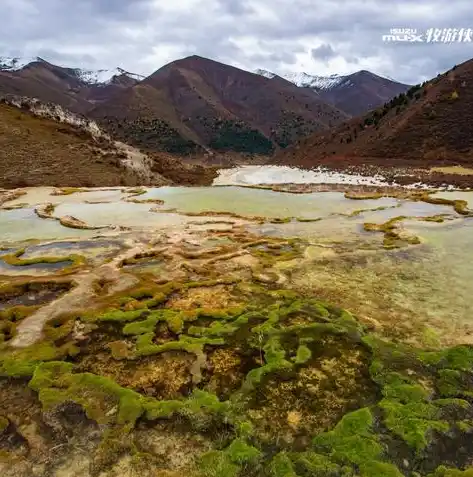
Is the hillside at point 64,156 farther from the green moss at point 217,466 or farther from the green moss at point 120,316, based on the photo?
the green moss at point 217,466

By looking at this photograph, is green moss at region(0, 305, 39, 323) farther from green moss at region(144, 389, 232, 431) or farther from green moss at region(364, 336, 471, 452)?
green moss at region(364, 336, 471, 452)

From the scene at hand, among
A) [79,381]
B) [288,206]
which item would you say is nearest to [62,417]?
[79,381]

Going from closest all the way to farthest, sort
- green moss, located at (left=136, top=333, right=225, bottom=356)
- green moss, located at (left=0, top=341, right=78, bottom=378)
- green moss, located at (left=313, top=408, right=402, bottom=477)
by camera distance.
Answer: green moss, located at (left=313, top=408, right=402, bottom=477), green moss, located at (left=0, top=341, right=78, bottom=378), green moss, located at (left=136, top=333, right=225, bottom=356)

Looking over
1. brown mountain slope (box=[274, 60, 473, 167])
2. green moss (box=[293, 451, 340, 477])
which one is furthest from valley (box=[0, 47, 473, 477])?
brown mountain slope (box=[274, 60, 473, 167])

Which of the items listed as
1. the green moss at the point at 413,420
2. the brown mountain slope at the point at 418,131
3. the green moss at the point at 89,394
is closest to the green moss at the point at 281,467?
the green moss at the point at 413,420

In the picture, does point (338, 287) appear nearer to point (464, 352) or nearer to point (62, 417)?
point (464, 352)

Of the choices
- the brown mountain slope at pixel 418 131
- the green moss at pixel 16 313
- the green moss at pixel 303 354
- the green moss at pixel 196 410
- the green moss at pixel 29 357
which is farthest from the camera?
the brown mountain slope at pixel 418 131
